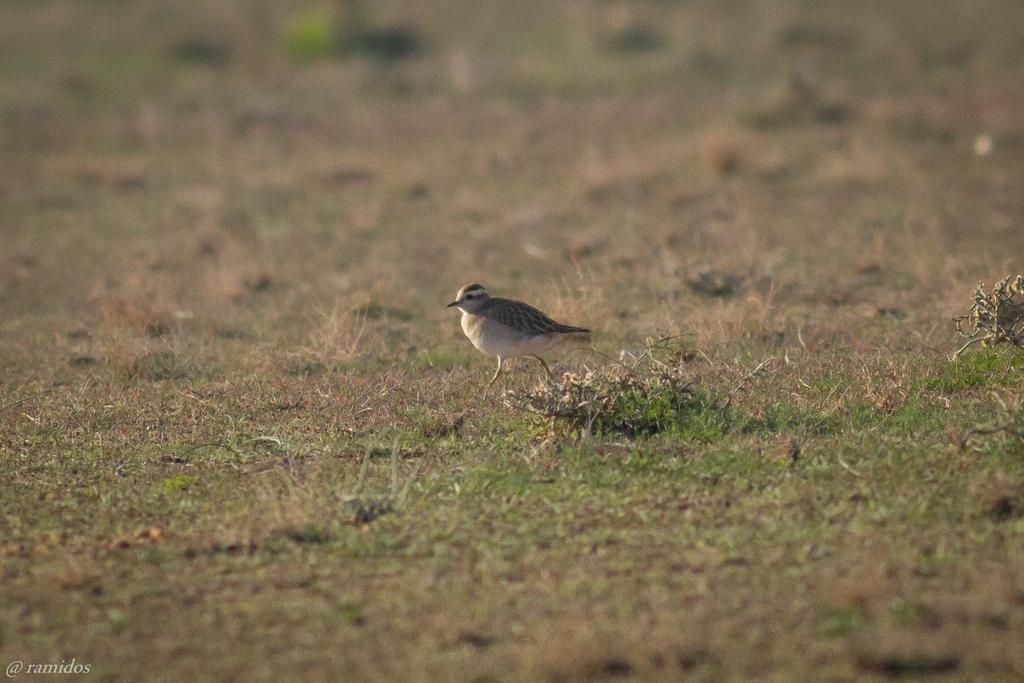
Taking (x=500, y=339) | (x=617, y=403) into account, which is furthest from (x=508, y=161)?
A: (x=617, y=403)

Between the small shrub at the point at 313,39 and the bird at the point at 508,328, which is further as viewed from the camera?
the small shrub at the point at 313,39

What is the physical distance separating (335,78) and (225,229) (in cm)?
1555

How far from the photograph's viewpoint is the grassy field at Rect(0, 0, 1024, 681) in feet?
15.0

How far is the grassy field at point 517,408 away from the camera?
15.0ft

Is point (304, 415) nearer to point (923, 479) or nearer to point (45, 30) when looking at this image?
point (923, 479)

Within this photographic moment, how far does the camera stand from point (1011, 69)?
26.5 metres

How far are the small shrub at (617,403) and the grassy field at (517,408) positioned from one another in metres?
0.03

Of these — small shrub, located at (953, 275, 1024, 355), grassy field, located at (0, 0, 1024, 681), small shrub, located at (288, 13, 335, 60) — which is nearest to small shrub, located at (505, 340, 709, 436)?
grassy field, located at (0, 0, 1024, 681)

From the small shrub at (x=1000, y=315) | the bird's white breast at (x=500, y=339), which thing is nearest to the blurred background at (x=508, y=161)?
the bird's white breast at (x=500, y=339)

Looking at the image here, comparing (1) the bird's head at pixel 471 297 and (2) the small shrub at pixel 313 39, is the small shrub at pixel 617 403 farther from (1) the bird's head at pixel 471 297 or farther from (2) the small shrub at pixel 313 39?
(2) the small shrub at pixel 313 39

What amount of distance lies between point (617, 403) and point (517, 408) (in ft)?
1.83

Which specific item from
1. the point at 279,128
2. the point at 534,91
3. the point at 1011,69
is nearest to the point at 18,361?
the point at 279,128

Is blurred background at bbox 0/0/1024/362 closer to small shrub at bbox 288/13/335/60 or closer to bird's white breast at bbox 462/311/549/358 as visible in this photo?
small shrub at bbox 288/13/335/60

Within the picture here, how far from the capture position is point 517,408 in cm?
670
